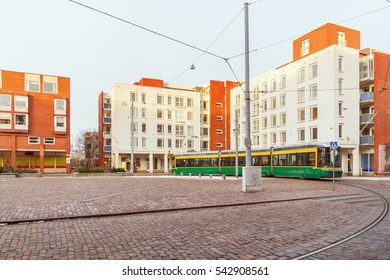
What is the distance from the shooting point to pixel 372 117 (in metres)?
36.5

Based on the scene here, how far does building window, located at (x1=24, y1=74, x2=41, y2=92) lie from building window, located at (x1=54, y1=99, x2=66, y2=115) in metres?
3.18

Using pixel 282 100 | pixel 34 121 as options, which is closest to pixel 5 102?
pixel 34 121

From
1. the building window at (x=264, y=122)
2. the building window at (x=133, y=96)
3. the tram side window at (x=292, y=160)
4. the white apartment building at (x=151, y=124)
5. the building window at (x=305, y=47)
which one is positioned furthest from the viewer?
the building window at (x=133, y=96)

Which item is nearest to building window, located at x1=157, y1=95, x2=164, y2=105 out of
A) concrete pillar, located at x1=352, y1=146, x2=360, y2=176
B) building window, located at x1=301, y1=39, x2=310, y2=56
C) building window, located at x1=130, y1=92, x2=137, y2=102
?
building window, located at x1=130, y1=92, x2=137, y2=102

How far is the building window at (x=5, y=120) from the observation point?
44.8m

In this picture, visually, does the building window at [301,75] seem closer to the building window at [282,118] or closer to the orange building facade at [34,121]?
the building window at [282,118]

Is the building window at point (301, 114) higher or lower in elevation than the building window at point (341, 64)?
lower

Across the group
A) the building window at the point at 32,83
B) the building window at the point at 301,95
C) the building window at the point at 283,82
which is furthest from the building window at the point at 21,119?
the building window at the point at 301,95

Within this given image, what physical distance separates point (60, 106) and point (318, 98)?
3861 centimetres

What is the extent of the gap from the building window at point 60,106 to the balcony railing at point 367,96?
43.2m

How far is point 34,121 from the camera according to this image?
47125 millimetres

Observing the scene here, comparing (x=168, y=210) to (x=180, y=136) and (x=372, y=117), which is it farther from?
(x=180, y=136)

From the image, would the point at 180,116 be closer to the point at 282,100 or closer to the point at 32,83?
the point at 282,100

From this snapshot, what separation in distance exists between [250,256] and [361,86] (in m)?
41.2
